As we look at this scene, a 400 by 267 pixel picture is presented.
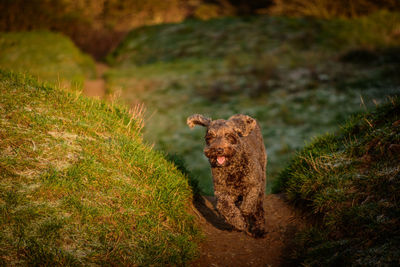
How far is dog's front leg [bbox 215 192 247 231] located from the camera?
5711 millimetres

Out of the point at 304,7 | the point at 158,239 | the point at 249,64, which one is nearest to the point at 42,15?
the point at 249,64

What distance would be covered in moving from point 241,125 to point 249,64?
18929mm

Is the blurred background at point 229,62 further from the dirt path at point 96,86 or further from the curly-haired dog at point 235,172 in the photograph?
the curly-haired dog at point 235,172

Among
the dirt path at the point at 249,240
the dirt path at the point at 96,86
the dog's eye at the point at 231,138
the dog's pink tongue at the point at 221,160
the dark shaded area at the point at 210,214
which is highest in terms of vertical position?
the dog's eye at the point at 231,138

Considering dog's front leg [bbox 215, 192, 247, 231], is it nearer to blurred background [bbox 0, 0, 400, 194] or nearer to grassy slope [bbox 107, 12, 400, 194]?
blurred background [bbox 0, 0, 400, 194]

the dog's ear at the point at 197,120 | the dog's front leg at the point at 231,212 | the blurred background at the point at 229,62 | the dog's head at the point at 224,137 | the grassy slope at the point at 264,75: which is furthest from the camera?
the blurred background at the point at 229,62

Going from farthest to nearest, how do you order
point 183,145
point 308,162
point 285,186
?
point 183,145 → point 285,186 → point 308,162

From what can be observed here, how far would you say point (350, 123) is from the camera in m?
7.54

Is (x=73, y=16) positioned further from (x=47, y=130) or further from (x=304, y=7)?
(x=47, y=130)

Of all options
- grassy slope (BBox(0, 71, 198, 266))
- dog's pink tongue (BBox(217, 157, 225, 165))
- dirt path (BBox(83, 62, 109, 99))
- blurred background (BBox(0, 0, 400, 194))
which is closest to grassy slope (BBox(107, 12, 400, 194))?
blurred background (BBox(0, 0, 400, 194))

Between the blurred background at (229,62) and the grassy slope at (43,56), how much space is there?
0.08 meters

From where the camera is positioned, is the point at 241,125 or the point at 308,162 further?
the point at 308,162

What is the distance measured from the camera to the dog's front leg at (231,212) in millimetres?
5711

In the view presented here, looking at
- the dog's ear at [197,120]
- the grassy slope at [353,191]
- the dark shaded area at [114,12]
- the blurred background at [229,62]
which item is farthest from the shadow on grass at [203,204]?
the dark shaded area at [114,12]
